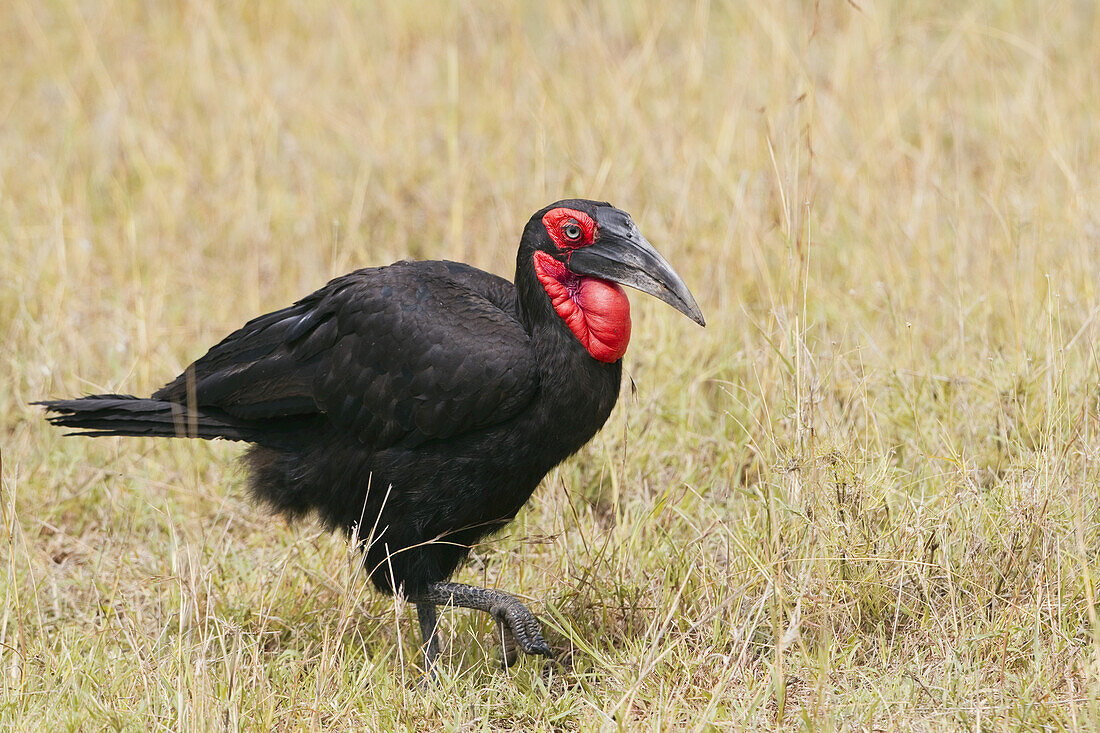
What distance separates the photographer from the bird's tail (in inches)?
132

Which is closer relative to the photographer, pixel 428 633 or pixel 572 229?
pixel 572 229

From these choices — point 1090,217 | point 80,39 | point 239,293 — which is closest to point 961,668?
point 1090,217

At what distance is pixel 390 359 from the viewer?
311 centimetres

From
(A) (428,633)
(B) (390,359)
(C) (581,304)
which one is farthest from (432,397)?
(A) (428,633)

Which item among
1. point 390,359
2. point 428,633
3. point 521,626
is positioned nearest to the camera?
point 521,626

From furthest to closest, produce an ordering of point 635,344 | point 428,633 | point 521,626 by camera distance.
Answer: point 635,344, point 428,633, point 521,626

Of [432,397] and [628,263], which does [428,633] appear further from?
[628,263]

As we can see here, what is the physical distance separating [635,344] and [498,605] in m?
1.38

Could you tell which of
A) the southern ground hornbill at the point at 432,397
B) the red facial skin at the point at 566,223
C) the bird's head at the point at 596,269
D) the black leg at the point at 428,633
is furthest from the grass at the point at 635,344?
the red facial skin at the point at 566,223

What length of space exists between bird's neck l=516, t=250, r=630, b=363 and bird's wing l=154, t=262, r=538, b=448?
4.2 inches

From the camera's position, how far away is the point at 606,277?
3.02 meters

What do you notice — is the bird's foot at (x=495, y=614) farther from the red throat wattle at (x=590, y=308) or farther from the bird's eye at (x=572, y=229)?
the bird's eye at (x=572, y=229)

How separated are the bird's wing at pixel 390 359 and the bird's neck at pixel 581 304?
11cm

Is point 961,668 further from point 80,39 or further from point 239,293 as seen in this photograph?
point 80,39
